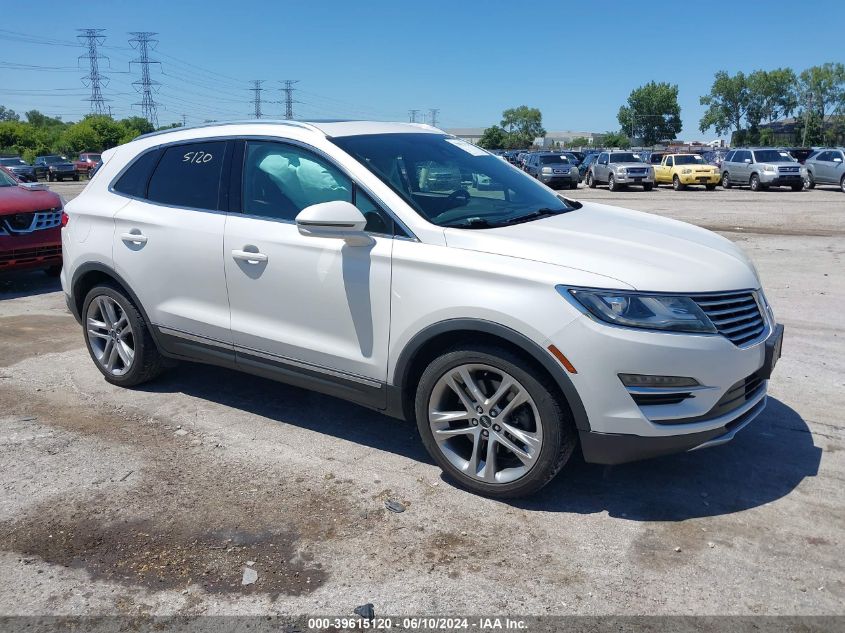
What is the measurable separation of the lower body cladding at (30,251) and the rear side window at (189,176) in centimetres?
484

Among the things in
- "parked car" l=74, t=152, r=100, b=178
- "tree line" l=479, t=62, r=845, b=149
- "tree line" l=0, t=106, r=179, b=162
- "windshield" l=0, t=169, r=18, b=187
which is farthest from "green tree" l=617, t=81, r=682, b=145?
"windshield" l=0, t=169, r=18, b=187

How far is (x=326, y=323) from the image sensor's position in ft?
13.6

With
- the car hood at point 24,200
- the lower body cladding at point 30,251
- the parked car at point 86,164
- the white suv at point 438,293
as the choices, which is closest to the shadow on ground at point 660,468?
the white suv at point 438,293

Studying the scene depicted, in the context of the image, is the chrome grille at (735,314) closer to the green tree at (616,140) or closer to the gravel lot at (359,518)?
the gravel lot at (359,518)

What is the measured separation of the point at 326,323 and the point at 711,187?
31564 mm

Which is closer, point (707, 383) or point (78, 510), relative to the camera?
point (707, 383)

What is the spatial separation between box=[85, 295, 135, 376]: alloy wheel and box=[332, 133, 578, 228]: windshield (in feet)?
7.34

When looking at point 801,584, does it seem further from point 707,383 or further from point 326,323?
point 326,323

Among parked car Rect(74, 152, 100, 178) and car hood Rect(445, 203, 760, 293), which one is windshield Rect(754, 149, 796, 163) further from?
parked car Rect(74, 152, 100, 178)

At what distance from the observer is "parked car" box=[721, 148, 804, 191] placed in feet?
94.4

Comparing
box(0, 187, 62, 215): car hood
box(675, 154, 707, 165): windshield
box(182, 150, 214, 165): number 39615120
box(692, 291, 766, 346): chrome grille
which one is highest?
box(675, 154, 707, 165): windshield

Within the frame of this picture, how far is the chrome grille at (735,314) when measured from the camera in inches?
136

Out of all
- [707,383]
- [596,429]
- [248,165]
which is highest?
[248,165]

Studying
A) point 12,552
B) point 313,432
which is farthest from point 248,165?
point 12,552
